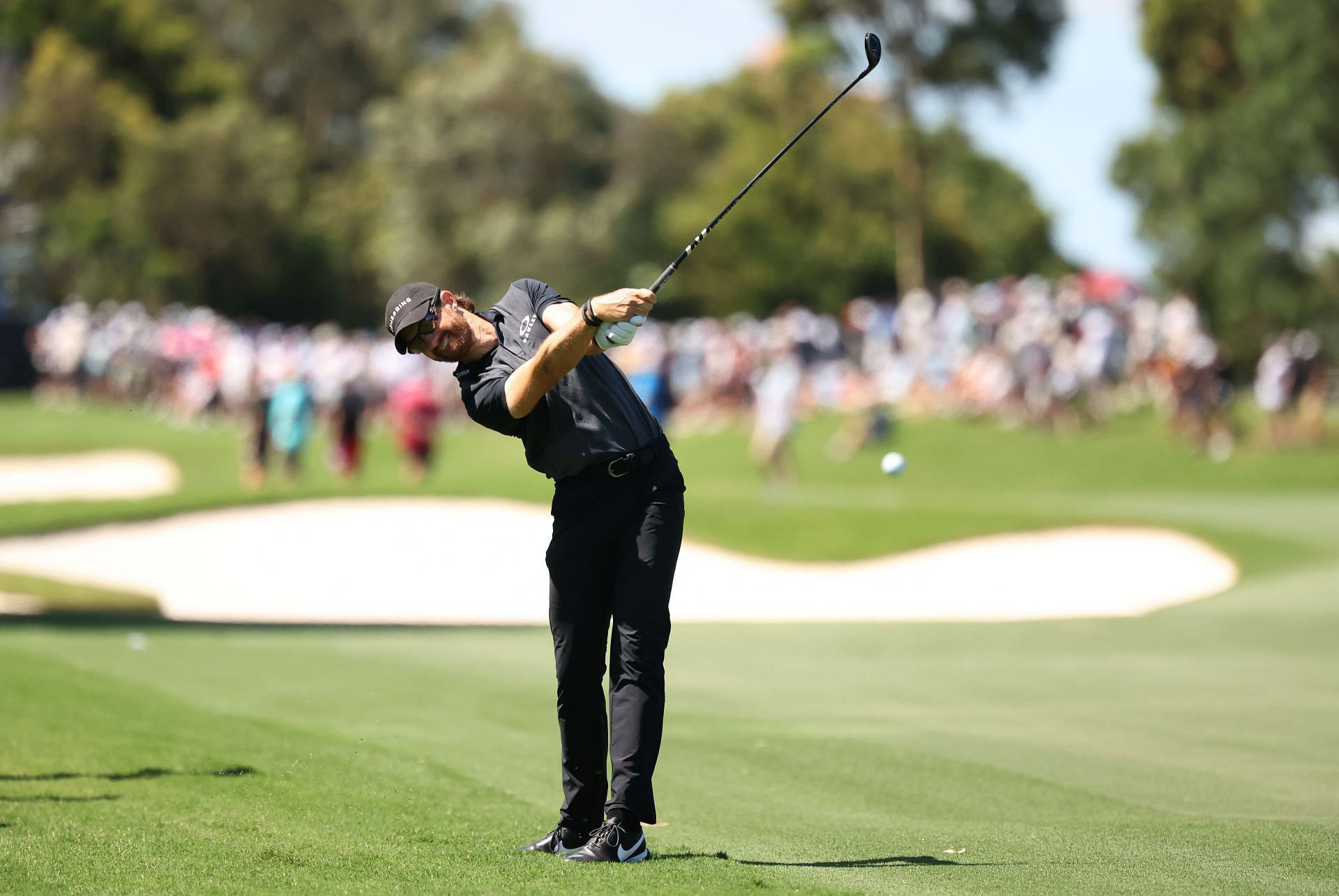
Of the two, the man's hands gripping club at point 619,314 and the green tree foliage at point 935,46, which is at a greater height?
the green tree foliage at point 935,46

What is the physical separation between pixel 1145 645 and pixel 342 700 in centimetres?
637

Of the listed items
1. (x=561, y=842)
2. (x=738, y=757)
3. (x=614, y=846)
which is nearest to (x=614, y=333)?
(x=614, y=846)

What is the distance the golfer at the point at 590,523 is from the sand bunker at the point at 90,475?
27.2m

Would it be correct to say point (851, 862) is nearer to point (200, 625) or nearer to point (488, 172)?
point (200, 625)

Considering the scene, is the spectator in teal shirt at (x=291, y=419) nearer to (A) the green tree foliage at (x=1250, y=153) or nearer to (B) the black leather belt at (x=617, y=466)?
(B) the black leather belt at (x=617, y=466)

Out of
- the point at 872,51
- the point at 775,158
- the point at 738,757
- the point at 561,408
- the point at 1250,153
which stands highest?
the point at 1250,153

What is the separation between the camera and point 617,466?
606cm

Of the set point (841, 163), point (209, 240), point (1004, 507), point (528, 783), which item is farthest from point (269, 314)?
point (528, 783)

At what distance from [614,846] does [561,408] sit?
1536mm

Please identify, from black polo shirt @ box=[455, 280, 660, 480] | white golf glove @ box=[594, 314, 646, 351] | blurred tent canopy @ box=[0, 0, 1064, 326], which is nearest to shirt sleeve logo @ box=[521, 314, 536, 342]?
black polo shirt @ box=[455, 280, 660, 480]

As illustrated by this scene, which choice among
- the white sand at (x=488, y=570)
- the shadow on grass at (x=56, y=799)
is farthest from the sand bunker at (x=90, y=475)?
the shadow on grass at (x=56, y=799)

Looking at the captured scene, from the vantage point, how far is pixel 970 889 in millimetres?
5559

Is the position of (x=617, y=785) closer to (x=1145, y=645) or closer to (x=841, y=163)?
(x=1145, y=645)

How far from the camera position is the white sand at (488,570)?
1855 centimetres
